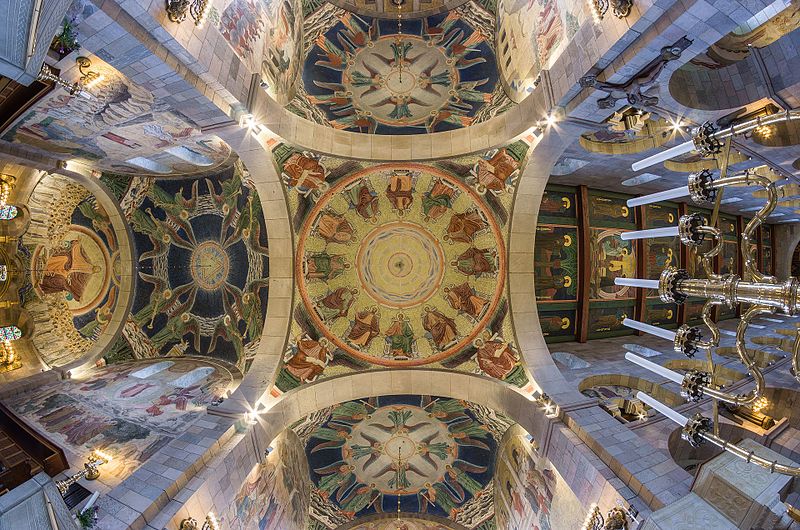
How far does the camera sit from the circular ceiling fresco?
1181cm

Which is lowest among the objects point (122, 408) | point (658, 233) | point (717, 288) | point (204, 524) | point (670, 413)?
point (204, 524)

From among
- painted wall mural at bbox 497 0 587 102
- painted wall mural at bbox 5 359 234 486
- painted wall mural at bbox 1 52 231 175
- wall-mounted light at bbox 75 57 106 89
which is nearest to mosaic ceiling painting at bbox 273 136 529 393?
painted wall mural at bbox 497 0 587 102

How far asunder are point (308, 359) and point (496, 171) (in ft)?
22.7

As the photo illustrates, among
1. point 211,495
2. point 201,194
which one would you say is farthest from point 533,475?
point 201,194

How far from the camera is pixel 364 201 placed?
473 inches

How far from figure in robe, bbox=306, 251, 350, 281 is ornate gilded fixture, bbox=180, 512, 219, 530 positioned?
6.09m

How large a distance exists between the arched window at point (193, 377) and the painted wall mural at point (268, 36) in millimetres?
7427

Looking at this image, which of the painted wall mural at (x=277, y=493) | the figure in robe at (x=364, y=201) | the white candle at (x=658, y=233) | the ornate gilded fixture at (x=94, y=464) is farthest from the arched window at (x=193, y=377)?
the white candle at (x=658, y=233)

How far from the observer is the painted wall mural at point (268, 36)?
7668 mm

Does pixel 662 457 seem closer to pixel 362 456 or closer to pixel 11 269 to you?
pixel 362 456

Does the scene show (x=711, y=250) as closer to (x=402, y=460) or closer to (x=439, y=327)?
(x=439, y=327)

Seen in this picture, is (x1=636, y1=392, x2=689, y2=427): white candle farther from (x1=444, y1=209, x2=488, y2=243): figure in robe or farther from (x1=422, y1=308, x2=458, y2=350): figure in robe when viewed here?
(x1=444, y1=209, x2=488, y2=243): figure in robe

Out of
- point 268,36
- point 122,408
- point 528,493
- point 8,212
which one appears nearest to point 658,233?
point 528,493

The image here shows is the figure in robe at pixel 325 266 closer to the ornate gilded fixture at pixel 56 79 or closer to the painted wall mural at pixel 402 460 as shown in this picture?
the painted wall mural at pixel 402 460
